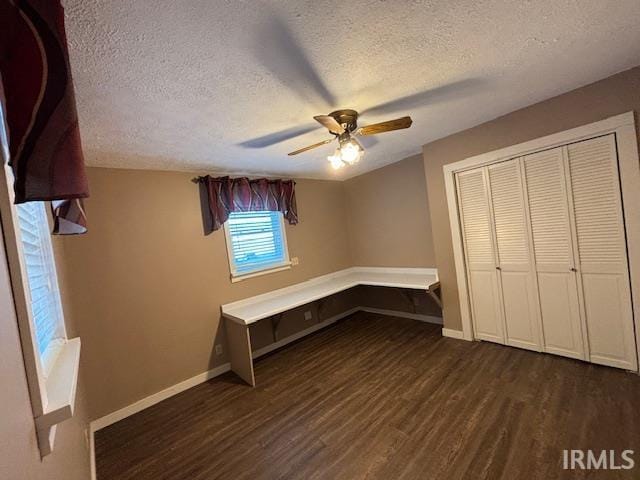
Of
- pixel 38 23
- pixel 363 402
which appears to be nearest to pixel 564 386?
pixel 363 402

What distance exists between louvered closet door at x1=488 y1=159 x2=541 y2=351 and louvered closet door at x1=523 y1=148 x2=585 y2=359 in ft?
0.20

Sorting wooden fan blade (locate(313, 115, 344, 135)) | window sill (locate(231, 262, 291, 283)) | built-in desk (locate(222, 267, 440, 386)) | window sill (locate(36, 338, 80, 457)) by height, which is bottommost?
built-in desk (locate(222, 267, 440, 386))

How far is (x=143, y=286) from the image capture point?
2.59 metres

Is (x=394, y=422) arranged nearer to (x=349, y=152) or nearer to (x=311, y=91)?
(x=349, y=152)

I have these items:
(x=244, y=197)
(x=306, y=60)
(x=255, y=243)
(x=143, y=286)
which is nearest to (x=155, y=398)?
(x=143, y=286)

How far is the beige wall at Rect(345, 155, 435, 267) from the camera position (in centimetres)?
367

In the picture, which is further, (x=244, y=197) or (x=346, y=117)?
(x=244, y=197)

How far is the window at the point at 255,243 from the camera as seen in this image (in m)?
3.24

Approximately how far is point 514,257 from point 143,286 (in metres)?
3.64

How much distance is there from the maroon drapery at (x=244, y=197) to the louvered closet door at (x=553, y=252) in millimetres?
2646

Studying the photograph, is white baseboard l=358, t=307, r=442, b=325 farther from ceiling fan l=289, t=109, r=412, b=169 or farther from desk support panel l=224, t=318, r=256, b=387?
ceiling fan l=289, t=109, r=412, b=169

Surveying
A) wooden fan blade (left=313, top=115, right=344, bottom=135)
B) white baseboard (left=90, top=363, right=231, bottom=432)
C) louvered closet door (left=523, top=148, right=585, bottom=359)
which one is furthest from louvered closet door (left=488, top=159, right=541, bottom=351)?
white baseboard (left=90, top=363, right=231, bottom=432)

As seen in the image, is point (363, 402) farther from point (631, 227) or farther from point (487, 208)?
point (631, 227)

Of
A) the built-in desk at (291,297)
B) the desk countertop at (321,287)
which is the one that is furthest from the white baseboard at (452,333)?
the desk countertop at (321,287)
